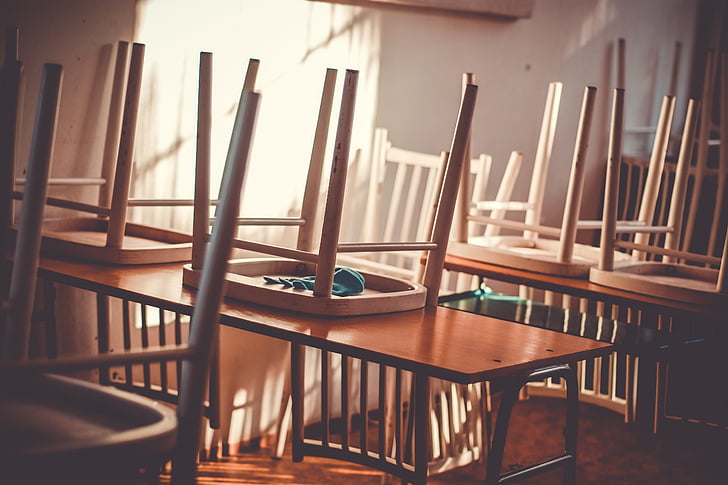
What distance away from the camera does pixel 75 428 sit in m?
1.11

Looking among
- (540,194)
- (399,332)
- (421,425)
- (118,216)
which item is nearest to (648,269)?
(540,194)

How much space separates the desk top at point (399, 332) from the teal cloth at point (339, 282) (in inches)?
3.4

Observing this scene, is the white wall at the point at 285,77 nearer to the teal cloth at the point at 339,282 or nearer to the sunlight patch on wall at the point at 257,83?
the sunlight patch on wall at the point at 257,83

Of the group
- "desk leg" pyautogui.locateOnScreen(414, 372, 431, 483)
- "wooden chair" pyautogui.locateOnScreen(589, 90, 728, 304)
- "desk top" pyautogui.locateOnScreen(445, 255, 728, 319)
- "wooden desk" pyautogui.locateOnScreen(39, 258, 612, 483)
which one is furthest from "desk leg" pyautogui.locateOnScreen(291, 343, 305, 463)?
"wooden chair" pyautogui.locateOnScreen(589, 90, 728, 304)

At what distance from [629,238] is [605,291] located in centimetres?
110

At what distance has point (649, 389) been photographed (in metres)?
3.50

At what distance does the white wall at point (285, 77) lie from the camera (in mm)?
2381

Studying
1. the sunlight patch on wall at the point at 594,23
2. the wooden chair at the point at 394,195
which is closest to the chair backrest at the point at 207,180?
the wooden chair at the point at 394,195

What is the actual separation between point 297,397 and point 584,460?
1468 mm

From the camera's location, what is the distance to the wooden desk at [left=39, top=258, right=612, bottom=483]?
1.48 meters

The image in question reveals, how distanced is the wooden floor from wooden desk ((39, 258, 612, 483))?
86 cm

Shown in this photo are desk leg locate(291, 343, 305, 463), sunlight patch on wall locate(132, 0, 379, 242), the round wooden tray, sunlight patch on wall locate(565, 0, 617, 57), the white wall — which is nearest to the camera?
the round wooden tray

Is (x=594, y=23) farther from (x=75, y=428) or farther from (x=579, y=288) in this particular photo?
(x=75, y=428)

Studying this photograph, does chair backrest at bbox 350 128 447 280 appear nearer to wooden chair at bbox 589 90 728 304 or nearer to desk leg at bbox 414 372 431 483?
wooden chair at bbox 589 90 728 304
